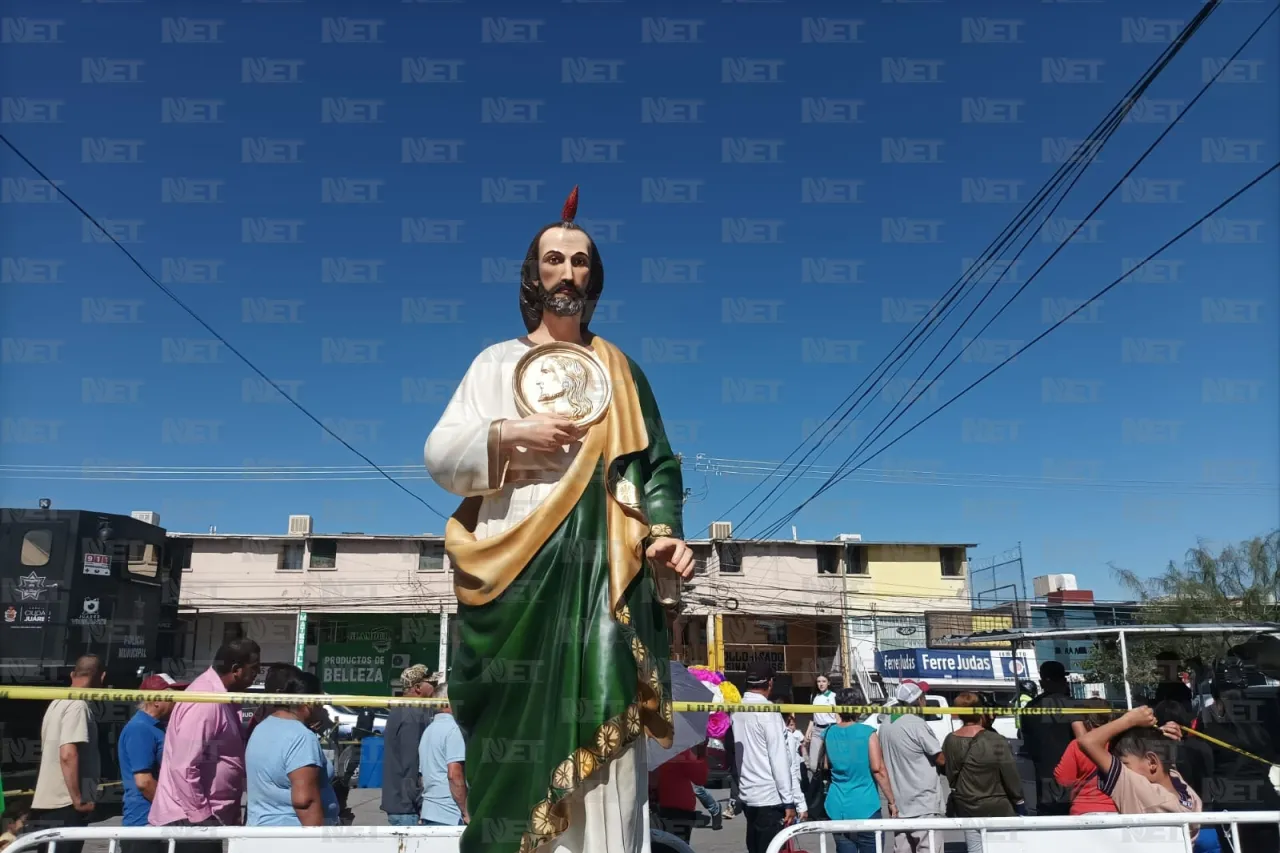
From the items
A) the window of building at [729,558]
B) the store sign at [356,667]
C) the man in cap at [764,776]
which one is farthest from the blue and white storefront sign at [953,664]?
the store sign at [356,667]

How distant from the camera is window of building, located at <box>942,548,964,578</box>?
36.1 metres

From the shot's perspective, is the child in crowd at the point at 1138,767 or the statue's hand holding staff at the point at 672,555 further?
the child in crowd at the point at 1138,767

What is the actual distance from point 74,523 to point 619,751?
9.98 metres

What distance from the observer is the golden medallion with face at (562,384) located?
3.20m

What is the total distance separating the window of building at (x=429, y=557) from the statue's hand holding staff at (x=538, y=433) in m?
31.1

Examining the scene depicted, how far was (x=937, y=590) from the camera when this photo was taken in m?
35.5

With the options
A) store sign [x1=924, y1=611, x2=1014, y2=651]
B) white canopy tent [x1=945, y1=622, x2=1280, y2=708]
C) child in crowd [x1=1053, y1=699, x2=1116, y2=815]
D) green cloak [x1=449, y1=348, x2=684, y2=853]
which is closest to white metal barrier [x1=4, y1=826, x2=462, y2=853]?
green cloak [x1=449, y1=348, x2=684, y2=853]

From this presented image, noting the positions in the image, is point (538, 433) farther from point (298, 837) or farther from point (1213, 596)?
point (1213, 596)

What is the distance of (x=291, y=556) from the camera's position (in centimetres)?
3366

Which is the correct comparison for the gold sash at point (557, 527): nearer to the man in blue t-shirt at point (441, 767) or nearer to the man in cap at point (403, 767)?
the man in blue t-shirt at point (441, 767)

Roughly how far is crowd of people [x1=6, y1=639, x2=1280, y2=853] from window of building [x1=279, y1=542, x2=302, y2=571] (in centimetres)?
2648

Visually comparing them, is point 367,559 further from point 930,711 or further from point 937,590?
point 930,711

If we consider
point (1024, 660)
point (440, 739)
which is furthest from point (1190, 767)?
point (1024, 660)

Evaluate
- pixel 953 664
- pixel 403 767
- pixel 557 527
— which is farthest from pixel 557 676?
pixel 953 664
